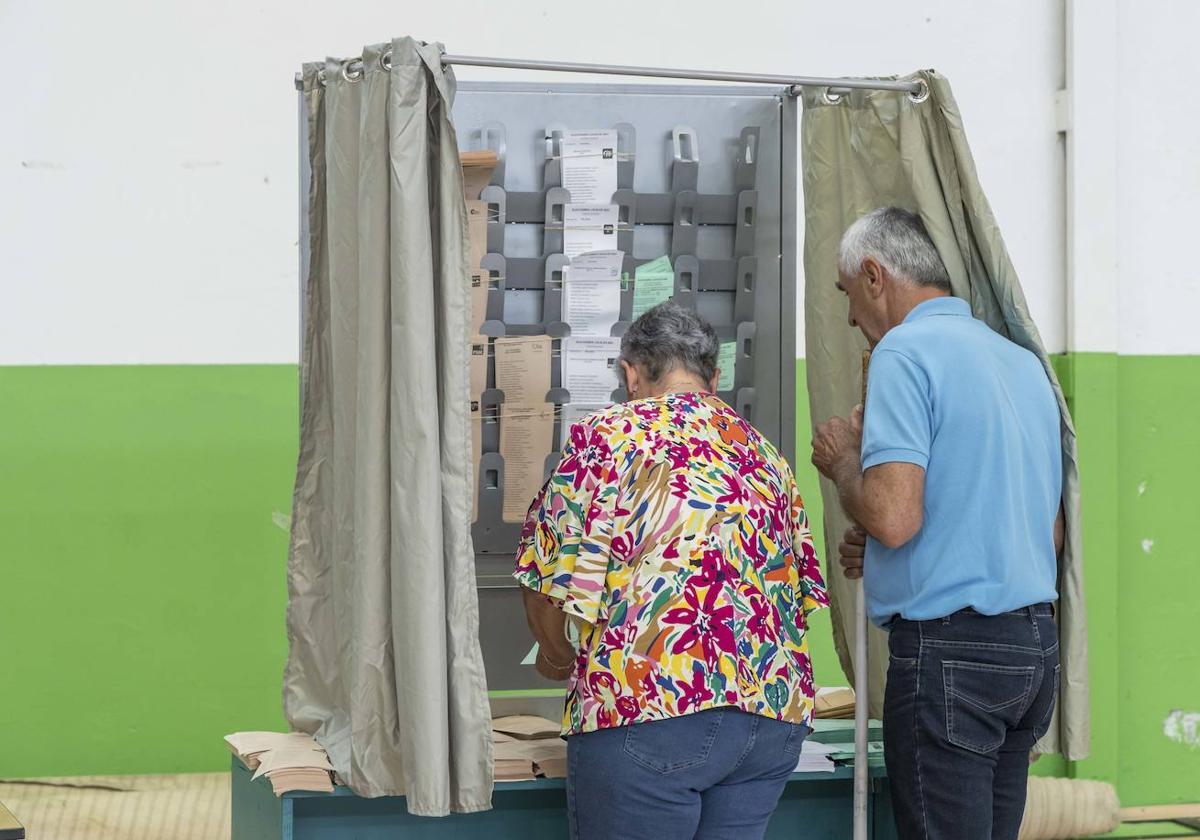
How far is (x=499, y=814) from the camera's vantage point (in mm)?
2432

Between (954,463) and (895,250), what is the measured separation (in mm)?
395

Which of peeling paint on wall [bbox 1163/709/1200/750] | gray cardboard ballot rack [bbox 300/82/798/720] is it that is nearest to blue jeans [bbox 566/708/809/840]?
gray cardboard ballot rack [bbox 300/82/798/720]

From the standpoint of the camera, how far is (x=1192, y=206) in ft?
14.3

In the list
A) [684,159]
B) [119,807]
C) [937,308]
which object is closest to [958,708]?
[937,308]

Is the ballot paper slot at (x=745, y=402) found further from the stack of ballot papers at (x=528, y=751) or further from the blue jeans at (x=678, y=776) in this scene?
the blue jeans at (x=678, y=776)

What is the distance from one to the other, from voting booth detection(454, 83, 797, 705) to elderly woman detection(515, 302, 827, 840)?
666 millimetres

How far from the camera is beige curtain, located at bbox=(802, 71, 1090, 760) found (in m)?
2.34

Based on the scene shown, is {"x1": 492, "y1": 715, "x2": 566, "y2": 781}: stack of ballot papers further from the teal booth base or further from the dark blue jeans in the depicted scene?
the dark blue jeans

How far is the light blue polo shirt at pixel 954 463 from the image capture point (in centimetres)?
204

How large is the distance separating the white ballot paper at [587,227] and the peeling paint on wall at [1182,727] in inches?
105

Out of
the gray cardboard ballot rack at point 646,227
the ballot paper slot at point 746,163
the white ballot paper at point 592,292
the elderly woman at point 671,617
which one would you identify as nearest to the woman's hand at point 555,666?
the elderly woman at point 671,617

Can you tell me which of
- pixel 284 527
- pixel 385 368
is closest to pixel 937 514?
pixel 385 368

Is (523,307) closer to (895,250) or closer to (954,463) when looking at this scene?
(895,250)

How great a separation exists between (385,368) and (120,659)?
83.2 inches
